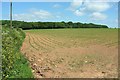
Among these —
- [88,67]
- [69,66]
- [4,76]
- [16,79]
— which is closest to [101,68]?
[88,67]

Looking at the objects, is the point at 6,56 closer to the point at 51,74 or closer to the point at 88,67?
the point at 51,74

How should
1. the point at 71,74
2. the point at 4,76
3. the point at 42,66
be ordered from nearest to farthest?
1. the point at 4,76
2. the point at 71,74
3. the point at 42,66

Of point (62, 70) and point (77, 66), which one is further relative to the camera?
point (77, 66)

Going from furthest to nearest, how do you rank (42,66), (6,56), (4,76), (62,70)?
(42,66) → (62,70) → (6,56) → (4,76)

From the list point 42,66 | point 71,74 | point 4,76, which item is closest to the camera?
point 4,76

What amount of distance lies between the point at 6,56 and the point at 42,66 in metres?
5.89

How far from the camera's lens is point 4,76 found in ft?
23.8

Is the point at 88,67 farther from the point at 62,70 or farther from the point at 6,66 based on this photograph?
the point at 6,66

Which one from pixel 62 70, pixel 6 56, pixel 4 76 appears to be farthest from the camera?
pixel 62 70

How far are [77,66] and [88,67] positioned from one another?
0.51m

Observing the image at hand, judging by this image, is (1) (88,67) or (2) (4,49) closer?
(2) (4,49)

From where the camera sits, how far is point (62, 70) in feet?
42.0

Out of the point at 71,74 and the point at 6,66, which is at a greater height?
the point at 6,66

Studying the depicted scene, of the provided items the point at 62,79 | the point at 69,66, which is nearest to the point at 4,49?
the point at 62,79
